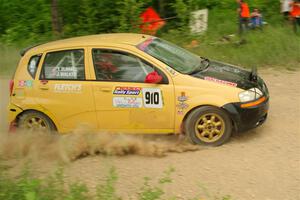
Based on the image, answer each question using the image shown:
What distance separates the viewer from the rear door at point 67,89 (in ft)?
24.1

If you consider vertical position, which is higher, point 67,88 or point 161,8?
point 161,8

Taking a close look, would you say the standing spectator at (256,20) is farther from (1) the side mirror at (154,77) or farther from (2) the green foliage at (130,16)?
(1) the side mirror at (154,77)

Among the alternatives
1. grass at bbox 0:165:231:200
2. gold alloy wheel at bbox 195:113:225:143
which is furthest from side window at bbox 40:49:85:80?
grass at bbox 0:165:231:200

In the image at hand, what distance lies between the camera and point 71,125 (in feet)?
24.8

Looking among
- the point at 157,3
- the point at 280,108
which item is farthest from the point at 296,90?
the point at 157,3

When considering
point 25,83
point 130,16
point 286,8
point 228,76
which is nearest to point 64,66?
point 25,83

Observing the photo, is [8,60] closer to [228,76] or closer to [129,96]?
[129,96]

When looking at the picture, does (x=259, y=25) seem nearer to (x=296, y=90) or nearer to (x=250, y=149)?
(x=296, y=90)

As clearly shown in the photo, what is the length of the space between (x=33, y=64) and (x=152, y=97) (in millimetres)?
2058

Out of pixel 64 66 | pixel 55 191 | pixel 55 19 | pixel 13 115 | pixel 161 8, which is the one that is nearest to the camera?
pixel 55 191

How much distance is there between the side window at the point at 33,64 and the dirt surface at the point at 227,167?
4.78 feet

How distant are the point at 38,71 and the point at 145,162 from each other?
2.27m

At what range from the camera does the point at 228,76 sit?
7.37 metres

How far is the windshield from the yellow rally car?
22 millimetres
